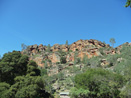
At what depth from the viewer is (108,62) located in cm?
4928

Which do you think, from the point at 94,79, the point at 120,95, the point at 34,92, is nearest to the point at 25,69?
the point at 34,92

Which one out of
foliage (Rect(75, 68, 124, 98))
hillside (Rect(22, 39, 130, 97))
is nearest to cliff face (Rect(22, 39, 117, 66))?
hillside (Rect(22, 39, 130, 97))

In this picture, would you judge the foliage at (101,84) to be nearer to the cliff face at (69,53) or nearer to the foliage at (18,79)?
the foliage at (18,79)

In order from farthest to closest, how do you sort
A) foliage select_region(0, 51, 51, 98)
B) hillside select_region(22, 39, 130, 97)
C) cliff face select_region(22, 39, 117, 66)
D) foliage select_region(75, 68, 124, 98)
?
cliff face select_region(22, 39, 117, 66) < hillside select_region(22, 39, 130, 97) < foliage select_region(75, 68, 124, 98) < foliage select_region(0, 51, 51, 98)

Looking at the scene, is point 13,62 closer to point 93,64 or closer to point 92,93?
point 92,93

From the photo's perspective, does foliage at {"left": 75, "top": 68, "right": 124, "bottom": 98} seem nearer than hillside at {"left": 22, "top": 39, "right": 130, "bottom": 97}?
Yes

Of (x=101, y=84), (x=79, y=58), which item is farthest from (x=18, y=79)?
(x=79, y=58)

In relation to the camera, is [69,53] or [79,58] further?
[69,53]

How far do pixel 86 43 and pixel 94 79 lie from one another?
61572 millimetres

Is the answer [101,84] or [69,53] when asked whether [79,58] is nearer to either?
[69,53]

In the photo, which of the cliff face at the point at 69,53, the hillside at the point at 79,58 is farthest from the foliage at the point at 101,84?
the cliff face at the point at 69,53

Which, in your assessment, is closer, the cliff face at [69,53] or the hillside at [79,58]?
the hillside at [79,58]

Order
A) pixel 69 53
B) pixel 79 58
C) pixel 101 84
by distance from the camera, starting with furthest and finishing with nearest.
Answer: pixel 69 53
pixel 79 58
pixel 101 84

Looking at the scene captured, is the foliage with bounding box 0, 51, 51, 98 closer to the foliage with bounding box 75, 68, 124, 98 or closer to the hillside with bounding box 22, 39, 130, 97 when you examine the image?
the foliage with bounding box 75, 68, 124, 98
